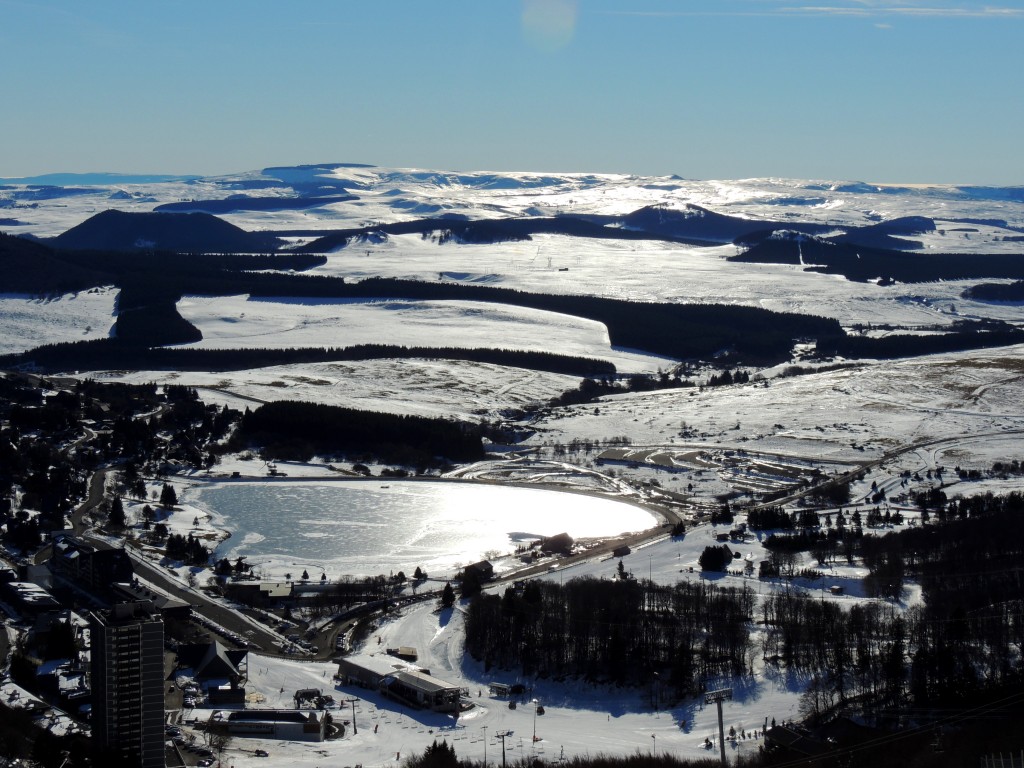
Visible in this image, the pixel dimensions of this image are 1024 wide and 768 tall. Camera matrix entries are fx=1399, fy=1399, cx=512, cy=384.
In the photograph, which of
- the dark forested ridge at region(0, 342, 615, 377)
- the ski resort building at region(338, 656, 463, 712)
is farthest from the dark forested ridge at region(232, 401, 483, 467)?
the ski resort building at region(338, 656, 463, 712)

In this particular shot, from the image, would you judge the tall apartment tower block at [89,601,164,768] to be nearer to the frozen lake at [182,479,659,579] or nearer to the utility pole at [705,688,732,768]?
the utility pole at [705,688,732,768]

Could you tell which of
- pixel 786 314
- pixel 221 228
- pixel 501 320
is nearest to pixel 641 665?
pixel 501 320

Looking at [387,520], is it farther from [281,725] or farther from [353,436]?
[281,725]

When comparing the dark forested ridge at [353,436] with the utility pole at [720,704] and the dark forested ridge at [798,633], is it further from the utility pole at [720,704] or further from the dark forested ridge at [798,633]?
the utility pole at [720,704]

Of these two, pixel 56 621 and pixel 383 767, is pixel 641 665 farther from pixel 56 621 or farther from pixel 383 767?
pixel 56 621

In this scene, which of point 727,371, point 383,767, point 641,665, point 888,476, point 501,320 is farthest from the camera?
point 501,320
